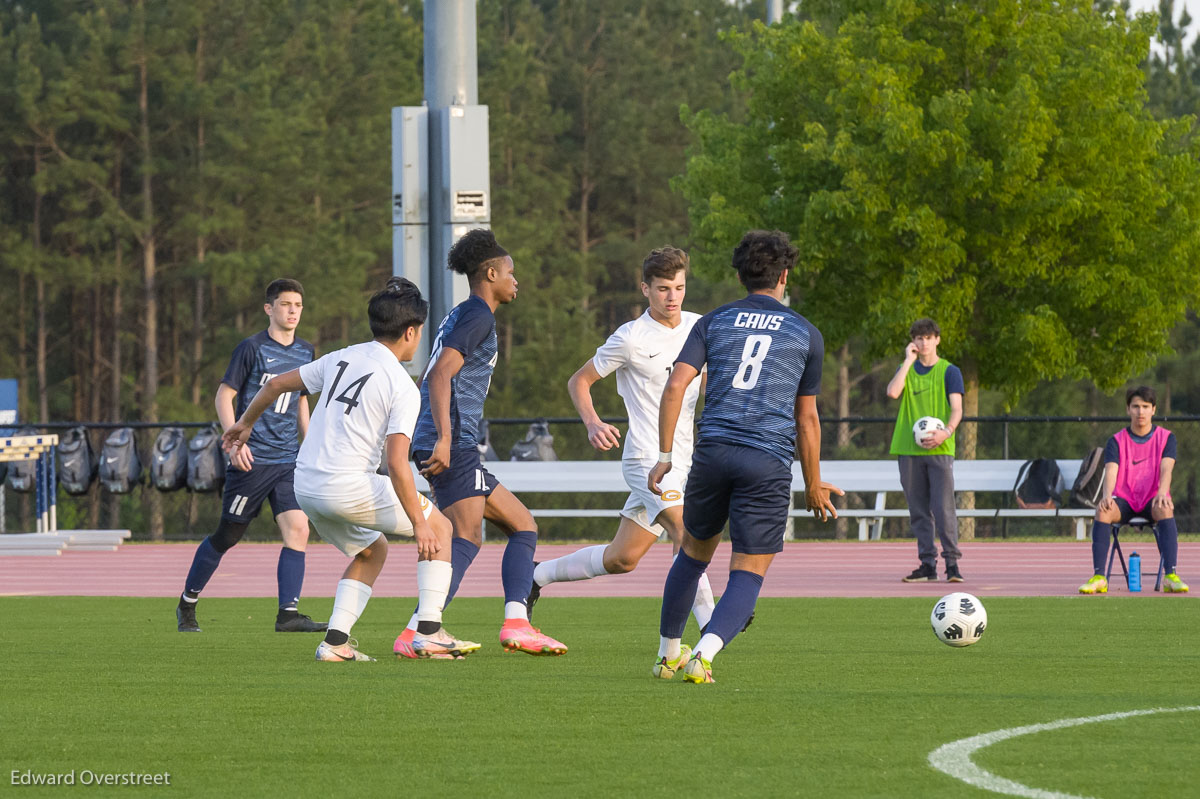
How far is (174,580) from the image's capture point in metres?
16.1

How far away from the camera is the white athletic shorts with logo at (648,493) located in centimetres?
912

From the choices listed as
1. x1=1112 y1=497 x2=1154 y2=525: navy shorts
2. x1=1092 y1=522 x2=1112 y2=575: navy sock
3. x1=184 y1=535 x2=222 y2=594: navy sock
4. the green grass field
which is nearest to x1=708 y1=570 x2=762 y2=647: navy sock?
the green grass field

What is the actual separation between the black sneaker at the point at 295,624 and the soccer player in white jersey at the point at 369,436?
7.01 feet

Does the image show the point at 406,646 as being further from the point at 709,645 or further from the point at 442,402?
the point at 709,645

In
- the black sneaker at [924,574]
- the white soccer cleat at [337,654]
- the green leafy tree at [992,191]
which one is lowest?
the black sneaker at [924,574]

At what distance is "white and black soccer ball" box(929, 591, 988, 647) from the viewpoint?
9031 mm

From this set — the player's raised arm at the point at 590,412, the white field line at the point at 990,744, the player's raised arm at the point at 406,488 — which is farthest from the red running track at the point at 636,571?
the white field line at the point at 990,744

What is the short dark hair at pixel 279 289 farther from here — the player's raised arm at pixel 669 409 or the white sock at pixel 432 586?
the player's raised arm at pixel 669 409

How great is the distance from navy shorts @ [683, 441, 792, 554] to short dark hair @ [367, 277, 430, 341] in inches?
64.3

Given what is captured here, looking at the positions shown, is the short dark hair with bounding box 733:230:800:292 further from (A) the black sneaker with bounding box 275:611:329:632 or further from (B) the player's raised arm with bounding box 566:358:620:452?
(A) the black sneaker with bounding box 275:611:329:632

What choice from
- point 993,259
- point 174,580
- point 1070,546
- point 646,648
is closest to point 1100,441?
point 993,259

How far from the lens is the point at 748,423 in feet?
24.1

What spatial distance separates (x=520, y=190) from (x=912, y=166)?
32.2 m

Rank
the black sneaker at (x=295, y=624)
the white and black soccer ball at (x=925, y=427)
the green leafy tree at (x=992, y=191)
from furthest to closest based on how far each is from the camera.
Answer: the green leafy tree at (x=992, y=191) < the white and black soccer ball at (x=925, y=427) < the black sneaker at (x=295, y=624)
